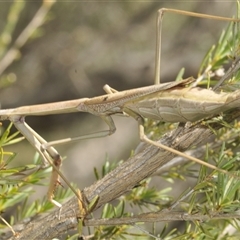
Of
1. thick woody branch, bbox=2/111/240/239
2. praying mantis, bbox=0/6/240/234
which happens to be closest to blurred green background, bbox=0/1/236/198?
praying mantis, bbox=0/6/240/234

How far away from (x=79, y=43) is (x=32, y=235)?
2.28 meters

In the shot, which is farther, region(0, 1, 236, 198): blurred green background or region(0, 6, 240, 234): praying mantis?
region(0, 1, 236, 198): blurred green background

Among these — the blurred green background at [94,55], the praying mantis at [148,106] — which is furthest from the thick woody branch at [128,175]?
the blurred green background at [94,55]

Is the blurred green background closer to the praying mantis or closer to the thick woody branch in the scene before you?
the praying mantis

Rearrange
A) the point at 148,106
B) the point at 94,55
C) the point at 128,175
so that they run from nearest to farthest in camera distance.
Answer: the point at 128,175
the point at 148,106
the point at 94,55

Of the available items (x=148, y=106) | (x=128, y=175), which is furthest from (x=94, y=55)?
(x=128, y=175)

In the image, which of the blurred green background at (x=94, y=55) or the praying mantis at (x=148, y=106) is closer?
the praying mantis at (x=148, y=106)

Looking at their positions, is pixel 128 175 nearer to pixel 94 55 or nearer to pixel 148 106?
pixel 148 106

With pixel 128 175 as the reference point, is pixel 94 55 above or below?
below

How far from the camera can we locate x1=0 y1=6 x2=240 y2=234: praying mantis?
691 mm

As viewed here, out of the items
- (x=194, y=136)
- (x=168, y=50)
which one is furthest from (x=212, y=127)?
(x=168, y=50)

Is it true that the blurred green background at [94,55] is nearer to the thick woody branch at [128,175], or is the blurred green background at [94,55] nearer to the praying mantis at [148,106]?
the praying mantis at [148,106]

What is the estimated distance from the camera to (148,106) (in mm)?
811

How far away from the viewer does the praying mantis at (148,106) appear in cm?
69
